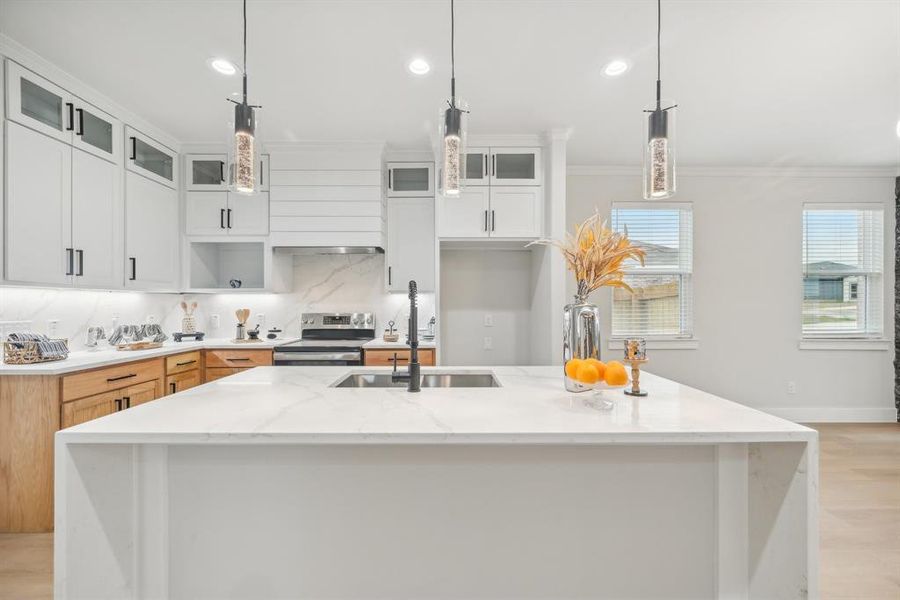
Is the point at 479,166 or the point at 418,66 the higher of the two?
the point at 418,66

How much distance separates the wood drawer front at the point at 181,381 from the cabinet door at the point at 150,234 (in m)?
0.75

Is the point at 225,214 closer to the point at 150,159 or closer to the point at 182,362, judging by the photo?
the point at 150,159

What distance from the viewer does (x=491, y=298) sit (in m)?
4.09

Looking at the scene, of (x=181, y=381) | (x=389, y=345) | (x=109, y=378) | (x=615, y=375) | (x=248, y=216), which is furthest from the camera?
(x=248, y=216)

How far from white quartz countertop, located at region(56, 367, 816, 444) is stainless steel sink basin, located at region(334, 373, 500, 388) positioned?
382mm

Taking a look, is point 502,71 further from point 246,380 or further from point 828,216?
point 828,216

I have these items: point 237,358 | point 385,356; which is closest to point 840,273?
point 385,356

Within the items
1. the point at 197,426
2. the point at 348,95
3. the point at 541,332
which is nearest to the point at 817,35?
the point at 541,332

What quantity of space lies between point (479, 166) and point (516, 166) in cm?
32

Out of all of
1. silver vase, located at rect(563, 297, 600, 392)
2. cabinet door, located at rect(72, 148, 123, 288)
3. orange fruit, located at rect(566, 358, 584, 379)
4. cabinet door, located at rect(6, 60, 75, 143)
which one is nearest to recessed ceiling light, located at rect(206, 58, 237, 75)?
cabinet door, located at rect(6, 60, 75, 143)

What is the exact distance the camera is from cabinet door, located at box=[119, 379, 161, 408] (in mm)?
2693

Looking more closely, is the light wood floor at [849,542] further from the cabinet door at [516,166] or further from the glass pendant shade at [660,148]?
the cabinet door at [516,166]

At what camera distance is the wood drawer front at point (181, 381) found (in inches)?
121

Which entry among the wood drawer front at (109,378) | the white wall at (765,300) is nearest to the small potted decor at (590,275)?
the wood drawer front at (109,378)
